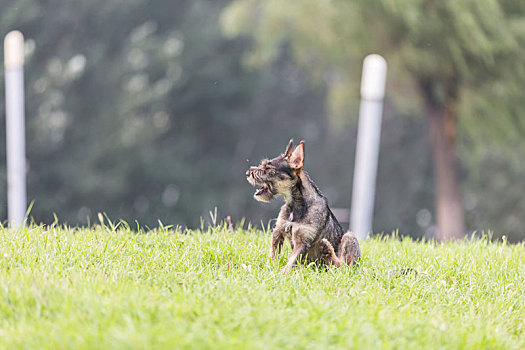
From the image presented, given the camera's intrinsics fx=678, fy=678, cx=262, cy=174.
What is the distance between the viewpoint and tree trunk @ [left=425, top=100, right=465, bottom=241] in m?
19.3

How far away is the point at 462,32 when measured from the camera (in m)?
16.5

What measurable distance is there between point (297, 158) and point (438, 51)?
12907 millimetres

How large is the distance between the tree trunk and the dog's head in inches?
561

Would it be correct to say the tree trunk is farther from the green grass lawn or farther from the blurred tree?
the green grass lawn

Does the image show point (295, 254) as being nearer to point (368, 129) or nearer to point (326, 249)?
point (326, 249)

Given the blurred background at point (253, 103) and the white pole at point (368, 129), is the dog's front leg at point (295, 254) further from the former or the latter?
the blurred background at point (253, 103)

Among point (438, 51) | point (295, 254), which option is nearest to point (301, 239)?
point (295, 254)

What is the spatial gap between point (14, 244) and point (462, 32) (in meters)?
13.4

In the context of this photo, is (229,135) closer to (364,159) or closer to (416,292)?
(364,159)

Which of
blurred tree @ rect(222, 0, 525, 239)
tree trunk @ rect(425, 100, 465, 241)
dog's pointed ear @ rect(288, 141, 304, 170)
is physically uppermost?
blurred tree @ rect(222, 0, 525, 239)

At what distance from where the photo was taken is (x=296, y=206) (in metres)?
5.80

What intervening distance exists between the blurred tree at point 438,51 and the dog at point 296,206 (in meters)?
10.6

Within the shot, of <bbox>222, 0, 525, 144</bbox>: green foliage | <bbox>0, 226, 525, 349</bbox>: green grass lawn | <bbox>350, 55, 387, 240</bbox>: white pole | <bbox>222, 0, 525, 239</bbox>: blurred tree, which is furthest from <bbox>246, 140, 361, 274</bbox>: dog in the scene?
<bbox>222, 0, 525, 144</bbox>: green foliage

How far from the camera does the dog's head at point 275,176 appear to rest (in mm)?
5699
